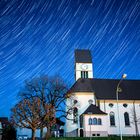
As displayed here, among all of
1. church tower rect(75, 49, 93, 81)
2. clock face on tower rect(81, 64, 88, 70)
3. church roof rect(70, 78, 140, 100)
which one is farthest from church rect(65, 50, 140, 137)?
clock face on tower rect(81, 64, 88, 70)

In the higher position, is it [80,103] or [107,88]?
[107,88]

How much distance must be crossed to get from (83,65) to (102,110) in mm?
19973

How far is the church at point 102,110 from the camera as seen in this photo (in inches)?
2136

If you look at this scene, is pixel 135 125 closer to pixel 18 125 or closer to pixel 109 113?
pixel 109 113

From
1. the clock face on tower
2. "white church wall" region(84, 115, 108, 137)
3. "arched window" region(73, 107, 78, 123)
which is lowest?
"white church wall" region(84, 115, 108, 137)

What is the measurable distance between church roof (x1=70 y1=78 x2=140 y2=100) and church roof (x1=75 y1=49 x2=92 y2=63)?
1069cm

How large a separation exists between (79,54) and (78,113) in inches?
1002

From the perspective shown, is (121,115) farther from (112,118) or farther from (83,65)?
(83,65)

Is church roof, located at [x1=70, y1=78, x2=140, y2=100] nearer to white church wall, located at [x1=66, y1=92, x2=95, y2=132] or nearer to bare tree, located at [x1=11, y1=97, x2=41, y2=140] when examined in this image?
white church wall, located at [x1=66, y1=92, x2=95, y2=132]

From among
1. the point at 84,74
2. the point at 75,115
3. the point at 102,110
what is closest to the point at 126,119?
the point at 102,110

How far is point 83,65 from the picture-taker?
74312 mm

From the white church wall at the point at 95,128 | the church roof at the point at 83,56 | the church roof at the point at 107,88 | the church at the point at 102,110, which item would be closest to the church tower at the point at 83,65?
the church roof at the point at 83,56

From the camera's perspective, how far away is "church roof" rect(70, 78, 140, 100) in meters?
61.5

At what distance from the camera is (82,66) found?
243 ft
